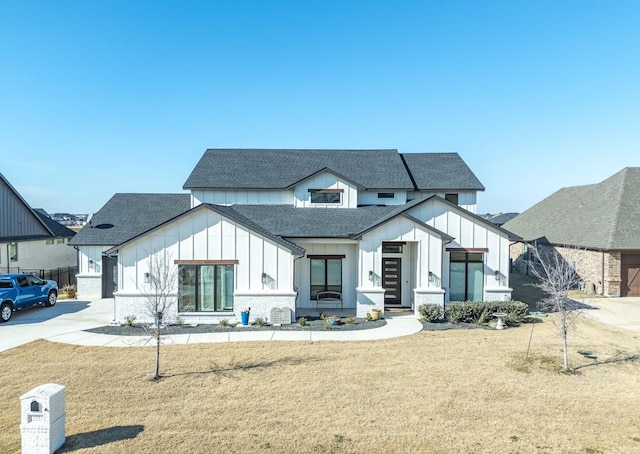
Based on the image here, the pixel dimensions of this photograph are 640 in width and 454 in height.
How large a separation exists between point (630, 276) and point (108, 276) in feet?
107

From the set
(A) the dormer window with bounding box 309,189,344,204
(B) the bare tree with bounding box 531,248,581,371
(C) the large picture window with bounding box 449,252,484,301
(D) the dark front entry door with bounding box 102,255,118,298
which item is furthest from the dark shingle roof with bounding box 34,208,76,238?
(B) the bare tree with bounding box 531,248,581,371

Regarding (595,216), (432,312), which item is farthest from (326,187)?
(595,216)

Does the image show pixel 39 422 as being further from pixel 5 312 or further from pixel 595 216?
pixel 595 216

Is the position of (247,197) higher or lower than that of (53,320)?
higher

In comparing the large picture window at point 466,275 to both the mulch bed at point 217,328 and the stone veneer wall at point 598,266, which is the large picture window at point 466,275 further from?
the stone veneer wall at point 598,266

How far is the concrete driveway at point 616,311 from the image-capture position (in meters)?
16.5

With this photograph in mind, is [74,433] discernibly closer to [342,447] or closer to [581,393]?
[342,447]

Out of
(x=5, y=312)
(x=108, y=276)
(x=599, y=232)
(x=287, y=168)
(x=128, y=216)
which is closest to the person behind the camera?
(x=5, y=312)

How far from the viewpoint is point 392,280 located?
19141 millimetres

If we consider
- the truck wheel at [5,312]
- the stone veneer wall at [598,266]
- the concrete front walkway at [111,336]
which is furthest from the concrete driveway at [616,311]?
the truck wheel at [5,312]

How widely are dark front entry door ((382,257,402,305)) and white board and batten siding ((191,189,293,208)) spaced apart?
7.52 meters

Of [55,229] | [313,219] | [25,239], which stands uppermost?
[313,219]

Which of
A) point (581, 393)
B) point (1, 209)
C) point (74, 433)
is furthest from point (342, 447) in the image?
point (1, 209)

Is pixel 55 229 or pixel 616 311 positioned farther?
pixel 55 229
